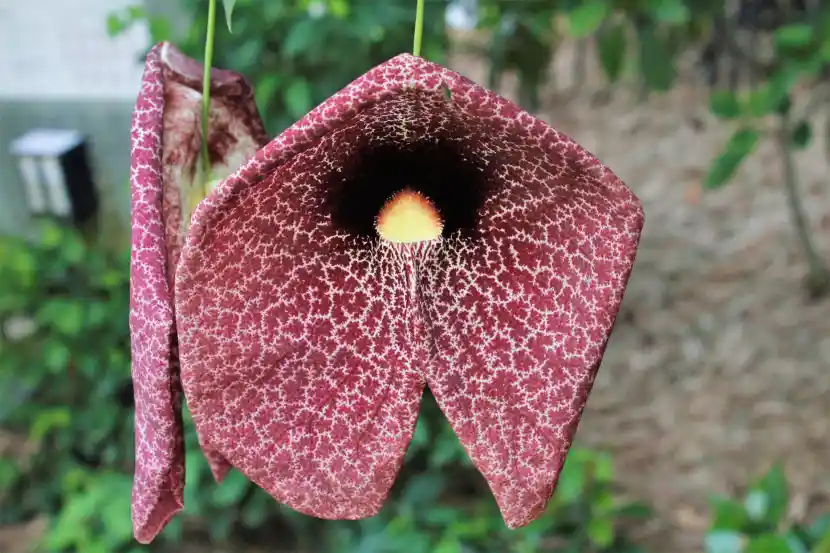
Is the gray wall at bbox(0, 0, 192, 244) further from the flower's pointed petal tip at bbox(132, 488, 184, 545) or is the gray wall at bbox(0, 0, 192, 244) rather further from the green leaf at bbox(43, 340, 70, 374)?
the flower's pointed petal tip at bbox(132, 488, 184, 545)

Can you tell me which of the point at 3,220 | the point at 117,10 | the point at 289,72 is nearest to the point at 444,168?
the point at 289,72

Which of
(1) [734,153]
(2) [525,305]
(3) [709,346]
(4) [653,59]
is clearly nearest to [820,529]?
(1) [734,153]

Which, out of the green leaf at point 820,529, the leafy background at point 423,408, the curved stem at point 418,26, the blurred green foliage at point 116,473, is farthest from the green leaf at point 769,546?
the curved stem at point 418,26

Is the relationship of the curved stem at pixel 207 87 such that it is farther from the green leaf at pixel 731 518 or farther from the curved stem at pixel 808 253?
the curved stem at pixel 808 253

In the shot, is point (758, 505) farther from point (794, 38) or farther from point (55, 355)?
point (55, 355)

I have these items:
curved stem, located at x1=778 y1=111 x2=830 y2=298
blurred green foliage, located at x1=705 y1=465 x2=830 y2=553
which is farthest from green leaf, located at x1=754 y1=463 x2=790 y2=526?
curved stem, located at x1=778 y1=111 x2=830 y2=298

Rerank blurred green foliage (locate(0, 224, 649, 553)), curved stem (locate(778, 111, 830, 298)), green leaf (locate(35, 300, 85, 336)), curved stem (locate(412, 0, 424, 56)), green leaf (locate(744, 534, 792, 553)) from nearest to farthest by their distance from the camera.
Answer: curved stem (locate(412, 0, 424, 56)) < green leaf (locate(744, 534, 792, 553)) < blurred green foliage (locate(0, 224, 649, 553)) < green leaf (locate(35, 300, 85, 336)) < curved stem (locate(778, 111, 830, 298))
